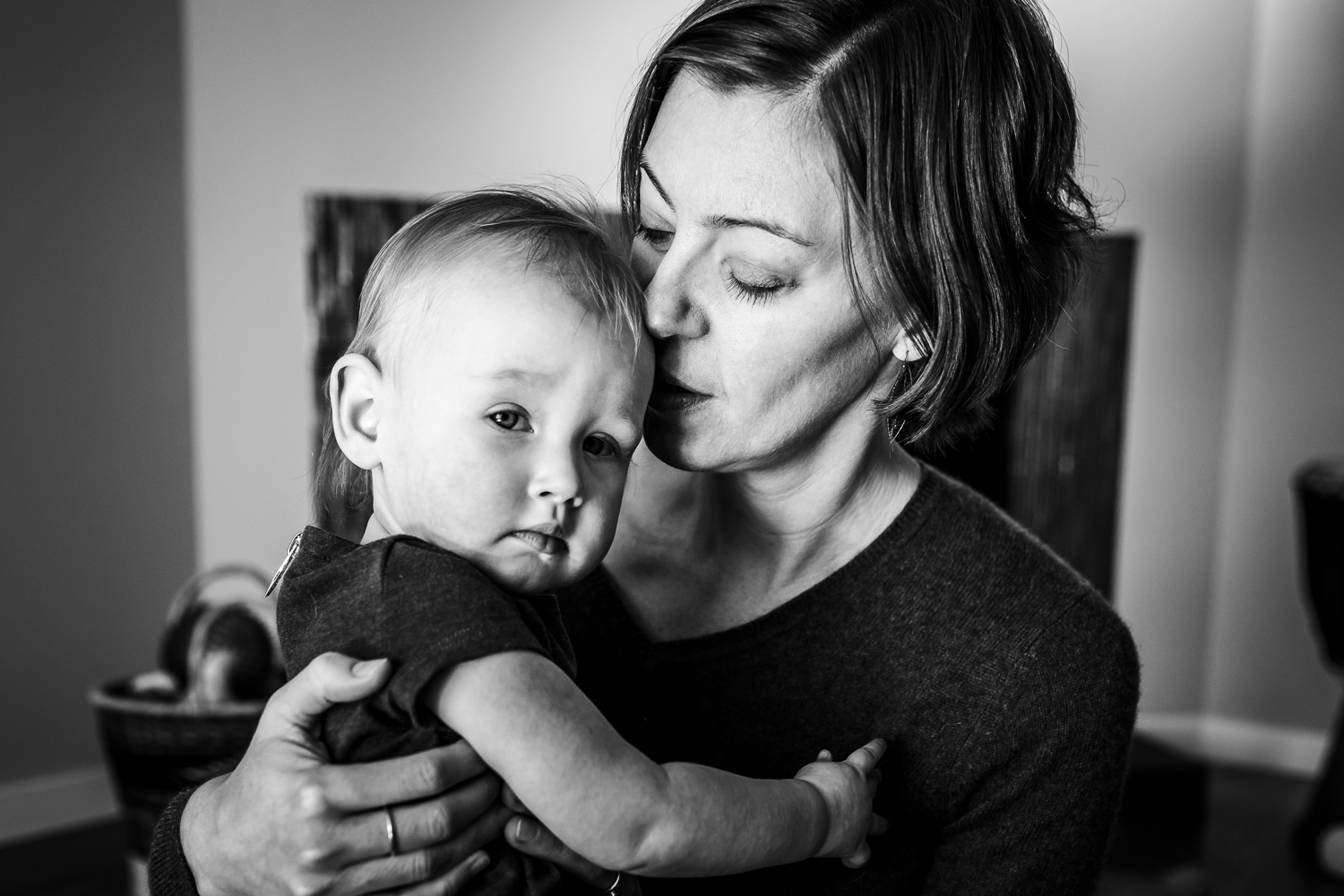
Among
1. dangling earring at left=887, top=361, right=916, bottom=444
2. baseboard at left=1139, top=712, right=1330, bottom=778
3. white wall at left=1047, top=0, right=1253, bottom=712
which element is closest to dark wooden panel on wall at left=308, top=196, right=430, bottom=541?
white wall at left=1047, top=0, right=1253, bottom=712

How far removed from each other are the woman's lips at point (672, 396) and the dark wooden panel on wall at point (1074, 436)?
2593mm

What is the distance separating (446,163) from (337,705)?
2.54 meters

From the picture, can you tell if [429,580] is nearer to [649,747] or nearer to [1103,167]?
[649,747]

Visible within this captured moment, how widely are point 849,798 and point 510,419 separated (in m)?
0.43

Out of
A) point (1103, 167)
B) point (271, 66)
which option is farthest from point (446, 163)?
point (1103, 167)

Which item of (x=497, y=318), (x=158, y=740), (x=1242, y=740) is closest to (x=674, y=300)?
(x=497, y=318)

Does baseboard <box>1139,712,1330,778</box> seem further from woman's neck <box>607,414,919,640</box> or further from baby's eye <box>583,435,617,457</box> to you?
baby's eye <box>583,435,617,457</box>

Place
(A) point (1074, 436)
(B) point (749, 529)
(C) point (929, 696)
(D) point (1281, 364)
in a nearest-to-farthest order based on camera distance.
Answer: (C) point (929, 696) → (B) point (749, 529) → (A) point (1074, 436) → (D) point (1281, 364)

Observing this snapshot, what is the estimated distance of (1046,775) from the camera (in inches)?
44.3

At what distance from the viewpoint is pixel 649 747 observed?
48.3 inches

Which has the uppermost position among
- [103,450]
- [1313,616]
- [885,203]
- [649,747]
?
A: [885,203]

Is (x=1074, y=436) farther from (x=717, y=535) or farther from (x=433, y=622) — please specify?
(x=433, y=622)

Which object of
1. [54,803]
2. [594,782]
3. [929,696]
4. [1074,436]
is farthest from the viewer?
[1074,436]

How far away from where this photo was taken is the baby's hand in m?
1.01
